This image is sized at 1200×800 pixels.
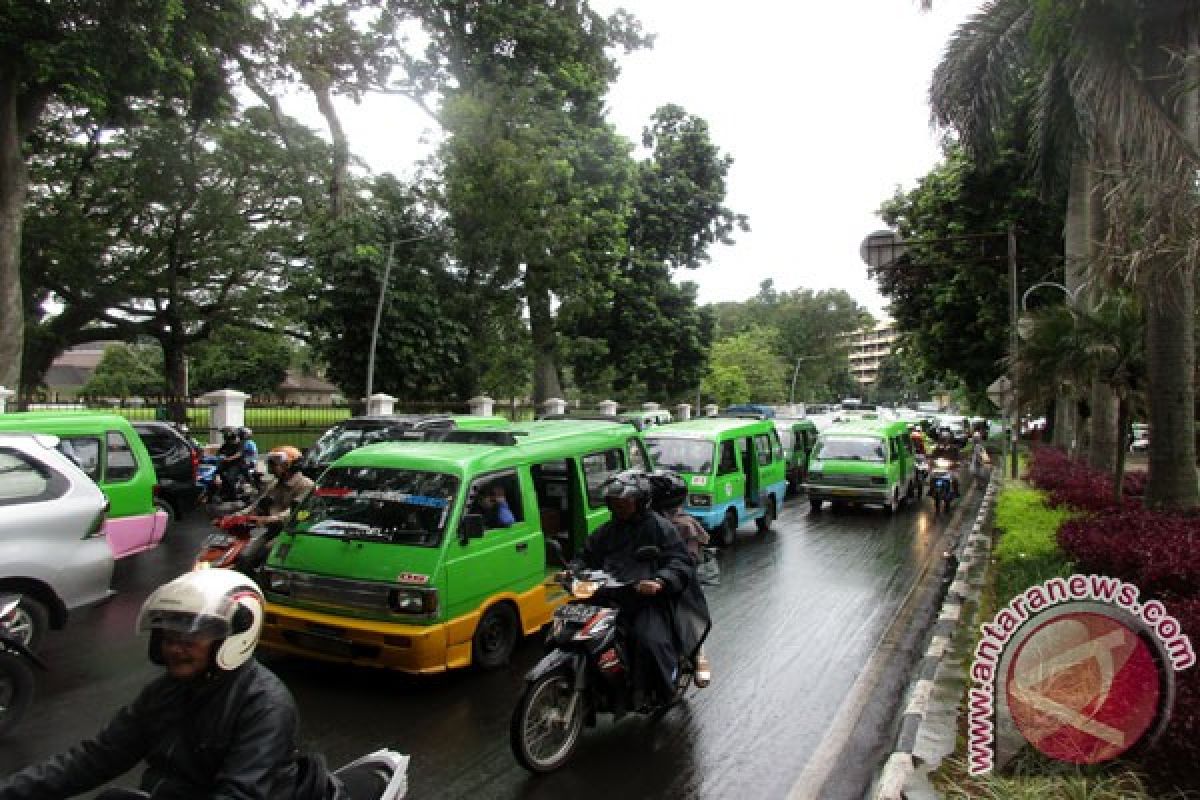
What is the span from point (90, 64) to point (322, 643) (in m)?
16.8

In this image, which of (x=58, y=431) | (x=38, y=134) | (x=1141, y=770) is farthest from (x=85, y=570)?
(x=38, y=134)

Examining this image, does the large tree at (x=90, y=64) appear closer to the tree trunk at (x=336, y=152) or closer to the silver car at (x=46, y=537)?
the tree trunk at (x=336, y=152)

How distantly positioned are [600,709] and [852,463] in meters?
12.9

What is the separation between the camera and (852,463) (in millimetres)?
16875

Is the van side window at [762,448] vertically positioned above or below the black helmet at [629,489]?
below

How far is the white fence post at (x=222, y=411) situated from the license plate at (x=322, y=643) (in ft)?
49.8

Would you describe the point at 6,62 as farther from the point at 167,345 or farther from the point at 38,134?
the point at 167,345

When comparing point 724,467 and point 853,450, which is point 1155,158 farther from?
A: point 853,450

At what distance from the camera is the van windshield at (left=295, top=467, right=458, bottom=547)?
6.27 m

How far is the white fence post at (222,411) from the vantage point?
19.9 metres

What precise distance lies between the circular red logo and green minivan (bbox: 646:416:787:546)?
7.90 meters

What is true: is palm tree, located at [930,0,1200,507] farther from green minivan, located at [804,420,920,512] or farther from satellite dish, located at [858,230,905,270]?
satellite dish, located at [858,230,905,270]

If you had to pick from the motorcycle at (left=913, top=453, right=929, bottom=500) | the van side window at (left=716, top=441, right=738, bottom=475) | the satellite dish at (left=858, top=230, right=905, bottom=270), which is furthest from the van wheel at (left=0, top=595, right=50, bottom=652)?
the satellite dish at (left=858, top=230, right=905, bottom=270)

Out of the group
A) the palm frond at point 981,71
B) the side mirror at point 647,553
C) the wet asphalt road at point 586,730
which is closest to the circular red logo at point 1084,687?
the wet asphalt road at point 586,730
